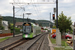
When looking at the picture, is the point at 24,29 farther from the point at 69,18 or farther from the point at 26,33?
the point at 69,18

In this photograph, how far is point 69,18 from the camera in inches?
1105

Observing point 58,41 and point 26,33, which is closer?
point 58,41

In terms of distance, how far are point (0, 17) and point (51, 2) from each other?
3459 centimetres

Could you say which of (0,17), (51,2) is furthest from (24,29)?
(0,17)

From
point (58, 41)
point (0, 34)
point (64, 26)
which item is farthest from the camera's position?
point (0, 34)

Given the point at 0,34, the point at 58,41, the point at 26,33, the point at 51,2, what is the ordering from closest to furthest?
the point at 58,41, the point at 51,2, the point at 26,33, the point at 0,34

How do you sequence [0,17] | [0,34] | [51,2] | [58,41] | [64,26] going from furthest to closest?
[0,17], [0,34], [64,26], [51,2], [58,41]

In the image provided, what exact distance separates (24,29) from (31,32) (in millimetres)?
1527

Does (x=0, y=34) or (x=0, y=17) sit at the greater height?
(x=0, y=17)

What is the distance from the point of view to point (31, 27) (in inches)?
1160

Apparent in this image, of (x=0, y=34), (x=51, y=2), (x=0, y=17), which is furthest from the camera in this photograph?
(x=0, y=17)

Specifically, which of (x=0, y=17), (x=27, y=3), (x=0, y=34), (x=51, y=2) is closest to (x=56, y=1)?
(x=51, y=2)

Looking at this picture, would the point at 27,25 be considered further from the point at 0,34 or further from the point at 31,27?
the point at 0,34

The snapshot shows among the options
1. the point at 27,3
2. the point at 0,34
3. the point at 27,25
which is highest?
the point at 27,3
